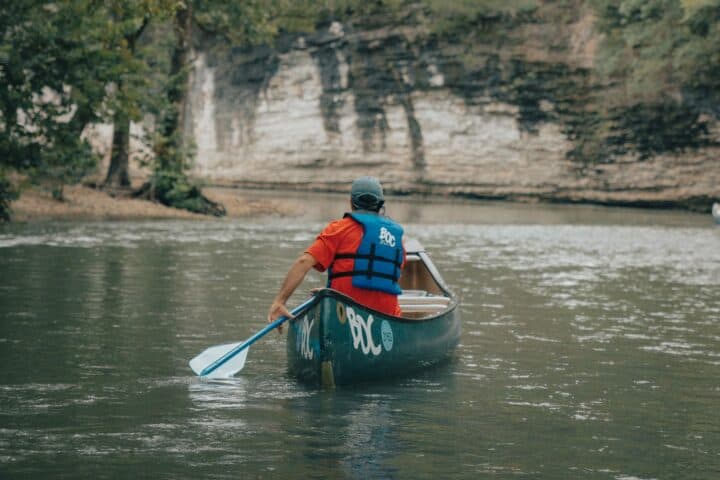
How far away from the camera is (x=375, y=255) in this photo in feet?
33.7

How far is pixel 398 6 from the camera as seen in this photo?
55625 millimetres

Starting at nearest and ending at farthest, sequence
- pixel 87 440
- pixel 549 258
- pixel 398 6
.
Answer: pixel 87 440 → pixel 549 258 → pixel 398 6

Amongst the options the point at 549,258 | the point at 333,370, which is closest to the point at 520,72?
the point at 549,258

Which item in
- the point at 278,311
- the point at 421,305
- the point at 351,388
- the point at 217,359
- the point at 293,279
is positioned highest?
the point at 293,279

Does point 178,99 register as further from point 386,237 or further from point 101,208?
point 386,237

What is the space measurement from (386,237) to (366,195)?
0.38 m

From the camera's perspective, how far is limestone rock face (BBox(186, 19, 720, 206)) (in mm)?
50906

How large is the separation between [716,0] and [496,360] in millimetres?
28287

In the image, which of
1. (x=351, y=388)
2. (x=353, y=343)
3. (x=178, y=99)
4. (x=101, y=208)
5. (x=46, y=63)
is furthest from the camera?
(x=178, y=99)

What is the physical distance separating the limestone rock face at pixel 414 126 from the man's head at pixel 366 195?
129ft

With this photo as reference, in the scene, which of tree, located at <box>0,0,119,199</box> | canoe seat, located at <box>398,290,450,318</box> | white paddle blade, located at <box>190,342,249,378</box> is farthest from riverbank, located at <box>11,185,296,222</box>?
white paddle blade, located at <box>190,342,249,378</box>

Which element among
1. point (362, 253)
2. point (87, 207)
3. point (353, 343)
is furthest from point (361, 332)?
point (87, 207)

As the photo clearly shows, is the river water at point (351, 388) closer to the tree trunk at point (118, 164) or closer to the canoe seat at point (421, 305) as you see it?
the canoe seat at point (421, 305)

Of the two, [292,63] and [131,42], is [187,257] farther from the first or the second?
[292,63]
